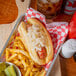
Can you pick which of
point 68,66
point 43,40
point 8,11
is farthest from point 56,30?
point 8,11

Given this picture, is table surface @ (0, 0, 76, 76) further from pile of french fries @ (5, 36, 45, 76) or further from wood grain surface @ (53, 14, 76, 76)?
pile of french fries @ (5, 36, 45, 76)

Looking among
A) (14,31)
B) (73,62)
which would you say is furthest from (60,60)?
(14,31)

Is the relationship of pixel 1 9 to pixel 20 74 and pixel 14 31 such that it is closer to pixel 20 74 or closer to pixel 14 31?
pixel 14 31

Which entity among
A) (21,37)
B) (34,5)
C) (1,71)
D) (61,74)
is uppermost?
(34,5)

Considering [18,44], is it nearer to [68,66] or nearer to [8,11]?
[68,66]

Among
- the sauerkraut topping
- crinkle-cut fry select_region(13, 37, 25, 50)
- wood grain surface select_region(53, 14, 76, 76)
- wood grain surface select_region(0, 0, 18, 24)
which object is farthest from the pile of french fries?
wood grain surface select_region(0, 0, 18, 24)
